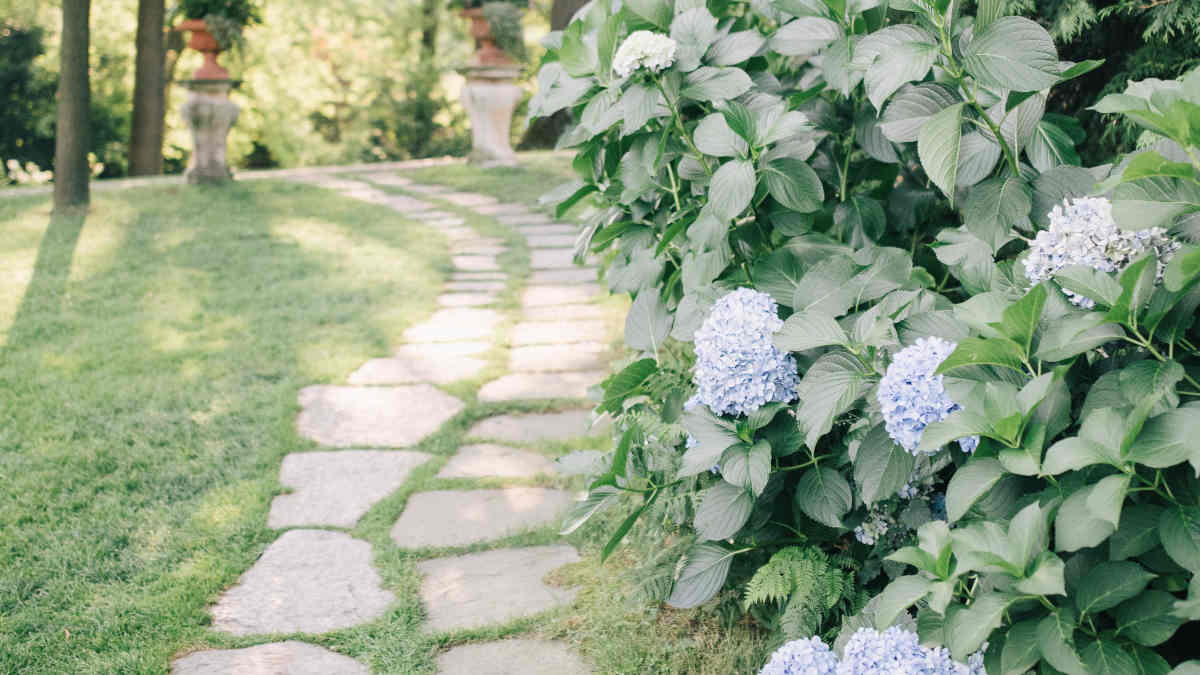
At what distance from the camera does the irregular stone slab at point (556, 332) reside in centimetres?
410

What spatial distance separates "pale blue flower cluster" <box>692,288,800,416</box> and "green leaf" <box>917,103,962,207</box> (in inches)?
13.9

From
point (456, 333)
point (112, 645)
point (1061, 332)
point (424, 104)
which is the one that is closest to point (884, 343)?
point (1061, 332)

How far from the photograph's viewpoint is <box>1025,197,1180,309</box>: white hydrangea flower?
4.25ft

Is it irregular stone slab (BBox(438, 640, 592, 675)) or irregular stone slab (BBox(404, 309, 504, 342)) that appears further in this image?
irregular stone slab (BBox(404, 309, 504, 342))

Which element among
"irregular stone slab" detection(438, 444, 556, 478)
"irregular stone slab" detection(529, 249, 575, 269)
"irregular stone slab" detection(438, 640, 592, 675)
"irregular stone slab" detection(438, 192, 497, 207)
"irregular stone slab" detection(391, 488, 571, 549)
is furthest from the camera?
"irregular stone slab" detection(438, 192, 497, 207)

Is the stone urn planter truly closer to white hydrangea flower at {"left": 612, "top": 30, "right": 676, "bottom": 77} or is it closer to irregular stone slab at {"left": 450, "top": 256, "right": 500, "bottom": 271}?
irregular stone slab at {"left": 450, "top": 256, "right": 500, "bottom": 271}

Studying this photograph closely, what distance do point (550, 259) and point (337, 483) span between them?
3004 mm

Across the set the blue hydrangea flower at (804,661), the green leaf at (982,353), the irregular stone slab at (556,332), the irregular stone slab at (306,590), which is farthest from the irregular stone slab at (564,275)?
the green leaf at (982,353)

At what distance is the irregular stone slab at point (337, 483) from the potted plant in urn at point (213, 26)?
587cm

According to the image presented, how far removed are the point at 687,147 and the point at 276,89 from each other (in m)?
14.0

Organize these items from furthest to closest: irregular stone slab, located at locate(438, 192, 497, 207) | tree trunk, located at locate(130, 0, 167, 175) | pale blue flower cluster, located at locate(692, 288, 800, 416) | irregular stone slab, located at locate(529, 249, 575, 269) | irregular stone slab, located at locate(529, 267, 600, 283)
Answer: tree trunk, located at locate(130, 0, 167, 175)
irregular stone slab, located at locate(438, 192, 497, 207)
irregular stone slab, located at locate(529, 249, 575, 269)
irregular stone slab, located at locate(529, 267, 600, 283)
pale blue flower cluster, located at locate(692, 288, 800, 416)

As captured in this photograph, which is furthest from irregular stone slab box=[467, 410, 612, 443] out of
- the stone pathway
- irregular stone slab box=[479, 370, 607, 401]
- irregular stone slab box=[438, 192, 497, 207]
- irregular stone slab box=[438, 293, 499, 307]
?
irregular stone slab box=[438, 192, 497, 207]

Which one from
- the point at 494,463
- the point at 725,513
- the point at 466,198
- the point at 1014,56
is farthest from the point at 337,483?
the point at 466,198

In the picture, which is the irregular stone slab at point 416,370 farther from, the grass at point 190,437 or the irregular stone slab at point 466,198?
the irregular stone slab at point 466,198
